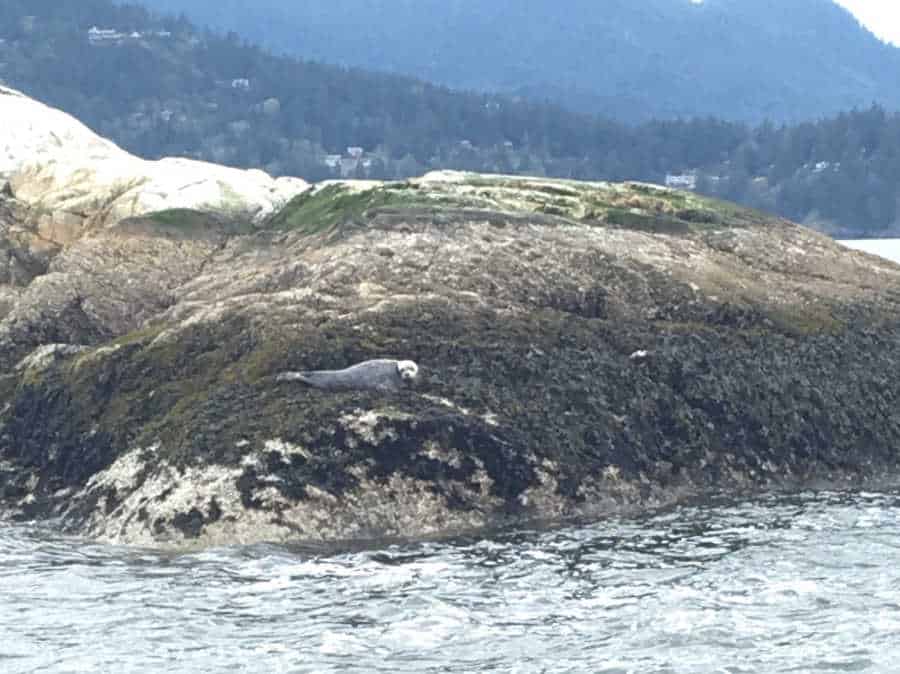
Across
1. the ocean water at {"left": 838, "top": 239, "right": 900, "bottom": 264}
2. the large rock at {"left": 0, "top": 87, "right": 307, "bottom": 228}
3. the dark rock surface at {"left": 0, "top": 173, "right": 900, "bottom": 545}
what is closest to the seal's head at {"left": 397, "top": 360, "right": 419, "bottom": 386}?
the dark rock surface at {"left": 0, "top": 173, "right": 900, "bottom": 545}

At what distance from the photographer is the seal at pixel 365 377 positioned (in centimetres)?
2223

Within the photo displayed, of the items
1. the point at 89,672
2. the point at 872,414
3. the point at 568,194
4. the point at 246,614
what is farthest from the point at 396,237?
the point at 89,672

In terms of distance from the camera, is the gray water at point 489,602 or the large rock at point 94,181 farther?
the large rock at point 94,181

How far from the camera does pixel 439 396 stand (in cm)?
2220

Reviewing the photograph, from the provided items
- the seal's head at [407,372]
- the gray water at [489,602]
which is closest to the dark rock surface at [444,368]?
the seal's head at [407,372]

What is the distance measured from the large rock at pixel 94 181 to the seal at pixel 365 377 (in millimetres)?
9583

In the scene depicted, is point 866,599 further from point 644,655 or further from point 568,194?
point 568,194

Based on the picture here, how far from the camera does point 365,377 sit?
22250 millimetres

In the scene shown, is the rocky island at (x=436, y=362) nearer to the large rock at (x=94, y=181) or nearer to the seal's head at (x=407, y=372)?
the seal's head at (x=407, y=372)

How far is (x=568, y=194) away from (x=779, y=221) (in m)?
3.85

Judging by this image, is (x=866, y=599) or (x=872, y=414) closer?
(x=866, y=599)

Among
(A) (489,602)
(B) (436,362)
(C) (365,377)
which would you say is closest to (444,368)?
(B) (436,362)

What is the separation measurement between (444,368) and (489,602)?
238 inches

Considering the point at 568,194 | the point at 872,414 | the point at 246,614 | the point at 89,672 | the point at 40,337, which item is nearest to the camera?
the point at 89,672
